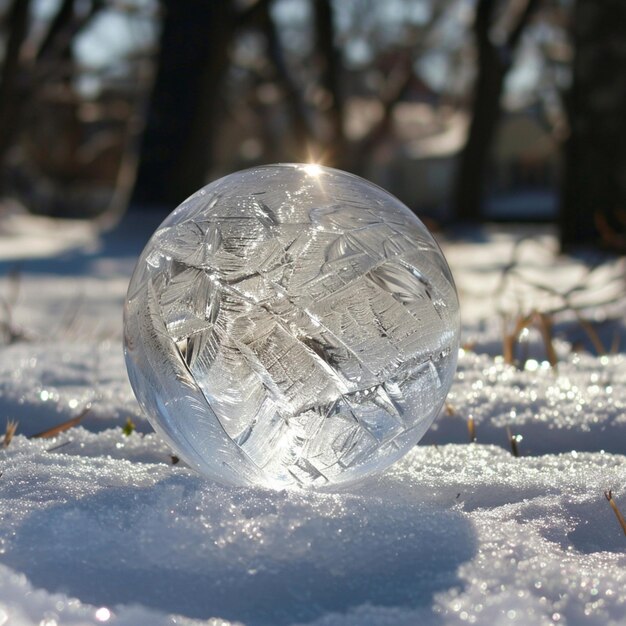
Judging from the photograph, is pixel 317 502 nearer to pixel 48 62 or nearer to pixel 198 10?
pixel 198 10

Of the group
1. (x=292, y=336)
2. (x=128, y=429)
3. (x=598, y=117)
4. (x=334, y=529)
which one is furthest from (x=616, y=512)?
(x=598, y=117)

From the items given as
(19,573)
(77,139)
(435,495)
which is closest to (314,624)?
(19,573)

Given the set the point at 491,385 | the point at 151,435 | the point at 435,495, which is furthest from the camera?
the point at 491,385

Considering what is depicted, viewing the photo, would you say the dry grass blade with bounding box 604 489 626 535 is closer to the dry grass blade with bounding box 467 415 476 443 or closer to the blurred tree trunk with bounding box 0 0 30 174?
the dry grass blade with bounding box 467 415 476 443

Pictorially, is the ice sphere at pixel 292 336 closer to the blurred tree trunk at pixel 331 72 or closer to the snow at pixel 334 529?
the snow at pixel 334 529

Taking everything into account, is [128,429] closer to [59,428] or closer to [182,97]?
[59,428]

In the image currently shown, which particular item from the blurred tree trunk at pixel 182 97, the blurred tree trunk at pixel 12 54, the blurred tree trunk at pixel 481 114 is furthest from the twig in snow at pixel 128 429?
the blurred tree trunk at pixel 481 114

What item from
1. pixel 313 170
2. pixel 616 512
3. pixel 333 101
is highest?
pixel 313 170
